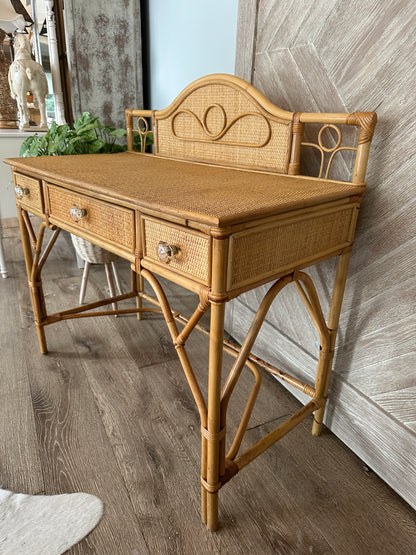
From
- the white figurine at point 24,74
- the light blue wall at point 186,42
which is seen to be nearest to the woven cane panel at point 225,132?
the light blue wall at point 186,42

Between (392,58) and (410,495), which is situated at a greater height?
(392,58)

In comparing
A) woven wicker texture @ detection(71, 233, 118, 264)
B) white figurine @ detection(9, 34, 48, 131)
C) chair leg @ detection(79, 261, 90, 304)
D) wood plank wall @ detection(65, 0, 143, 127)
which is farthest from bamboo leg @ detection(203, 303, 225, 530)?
white figurine @ detection(9, 34, 48, 131)

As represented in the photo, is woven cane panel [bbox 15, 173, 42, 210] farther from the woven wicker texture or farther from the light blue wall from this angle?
the light blue wall

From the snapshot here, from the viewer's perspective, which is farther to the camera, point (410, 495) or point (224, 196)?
point (410, 495)

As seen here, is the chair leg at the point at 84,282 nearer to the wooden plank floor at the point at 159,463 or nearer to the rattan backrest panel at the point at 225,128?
the wooden plank floor at the point at 159,463

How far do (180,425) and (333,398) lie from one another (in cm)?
53

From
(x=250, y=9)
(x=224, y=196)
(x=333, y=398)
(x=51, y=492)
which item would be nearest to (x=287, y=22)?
(x=250, y=9)

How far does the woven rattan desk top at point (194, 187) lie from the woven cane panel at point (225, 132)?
0.20 feet

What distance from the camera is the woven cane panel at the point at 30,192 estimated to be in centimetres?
144

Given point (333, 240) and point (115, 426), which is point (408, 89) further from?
point (115, 426)

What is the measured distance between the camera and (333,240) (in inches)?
41.6

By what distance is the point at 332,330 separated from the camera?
123cm

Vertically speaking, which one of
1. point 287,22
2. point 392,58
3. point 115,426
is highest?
point 287,22

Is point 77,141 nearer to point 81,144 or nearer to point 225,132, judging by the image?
point 81,144
